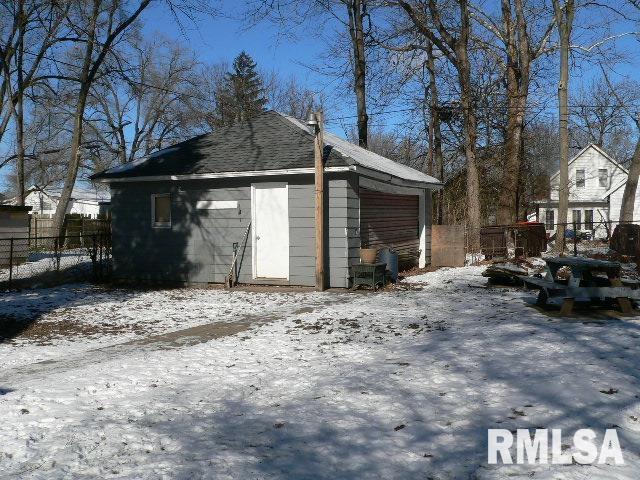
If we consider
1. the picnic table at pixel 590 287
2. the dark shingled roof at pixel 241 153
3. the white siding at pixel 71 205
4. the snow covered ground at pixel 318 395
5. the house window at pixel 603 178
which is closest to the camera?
the snow covered ground at pixel 318 395

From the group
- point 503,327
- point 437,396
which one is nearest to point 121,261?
point 503,327

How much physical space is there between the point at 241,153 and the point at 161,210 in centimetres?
255

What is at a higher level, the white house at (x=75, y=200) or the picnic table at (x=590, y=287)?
the white house at (x=75, y=200)

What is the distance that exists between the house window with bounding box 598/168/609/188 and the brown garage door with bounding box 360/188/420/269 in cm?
3176

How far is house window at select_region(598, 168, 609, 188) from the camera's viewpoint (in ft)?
142

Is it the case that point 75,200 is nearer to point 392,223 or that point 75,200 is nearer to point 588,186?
point 392,223

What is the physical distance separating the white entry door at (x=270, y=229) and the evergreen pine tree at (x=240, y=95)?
2988cm

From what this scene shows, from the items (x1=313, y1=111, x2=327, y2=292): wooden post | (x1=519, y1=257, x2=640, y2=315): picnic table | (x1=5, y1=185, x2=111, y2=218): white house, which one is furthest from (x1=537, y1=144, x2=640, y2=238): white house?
(x1=5, y1=185, x2=111, y2=218): white house

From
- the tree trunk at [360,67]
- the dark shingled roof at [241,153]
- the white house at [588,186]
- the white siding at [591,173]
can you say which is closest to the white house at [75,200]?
the tree trunk at [360,67]

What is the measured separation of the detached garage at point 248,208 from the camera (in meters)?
12.6

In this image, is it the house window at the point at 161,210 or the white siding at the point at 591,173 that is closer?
the house window at the point at 161,210

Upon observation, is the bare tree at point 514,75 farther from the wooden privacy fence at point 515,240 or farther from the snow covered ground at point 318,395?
the snow covered ground at point 318,395

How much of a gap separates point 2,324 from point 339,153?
7.26 meters

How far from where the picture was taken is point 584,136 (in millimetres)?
55375
